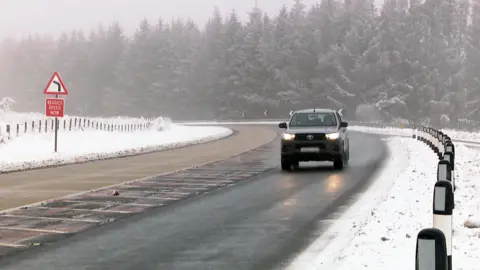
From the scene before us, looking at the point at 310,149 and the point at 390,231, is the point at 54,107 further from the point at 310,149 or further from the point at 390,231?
the point at 390,231

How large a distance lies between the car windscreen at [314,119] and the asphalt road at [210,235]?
583 centimetres

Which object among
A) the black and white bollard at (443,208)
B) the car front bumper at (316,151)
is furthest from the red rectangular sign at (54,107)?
the black and white bollard at (443,208)

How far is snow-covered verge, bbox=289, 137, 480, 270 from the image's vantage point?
22.6 feet

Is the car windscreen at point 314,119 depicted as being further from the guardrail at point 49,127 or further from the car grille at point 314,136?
the guardrail at point 49,127

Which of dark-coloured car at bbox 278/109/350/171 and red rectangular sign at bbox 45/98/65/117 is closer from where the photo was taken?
dark-coloured car at bbox 278/109/350/171

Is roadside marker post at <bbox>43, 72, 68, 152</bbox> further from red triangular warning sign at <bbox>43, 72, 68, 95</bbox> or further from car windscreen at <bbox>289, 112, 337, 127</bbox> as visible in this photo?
car windscreen at <bbox>289, 112, 337, 127</bbox>

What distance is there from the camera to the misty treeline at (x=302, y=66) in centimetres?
8725

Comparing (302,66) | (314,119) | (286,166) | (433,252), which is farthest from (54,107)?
(302,66)

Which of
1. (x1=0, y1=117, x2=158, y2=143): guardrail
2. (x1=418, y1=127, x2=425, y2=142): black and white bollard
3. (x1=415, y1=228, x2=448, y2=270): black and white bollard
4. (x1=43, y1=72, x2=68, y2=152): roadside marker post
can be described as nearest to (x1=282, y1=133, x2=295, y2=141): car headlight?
(x1=43, y1=72, x2=68, y2=152): roadside marker post

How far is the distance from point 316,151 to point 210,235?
10.4 meters

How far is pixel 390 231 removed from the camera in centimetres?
848

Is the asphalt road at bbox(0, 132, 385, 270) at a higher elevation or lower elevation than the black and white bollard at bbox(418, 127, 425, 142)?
lower

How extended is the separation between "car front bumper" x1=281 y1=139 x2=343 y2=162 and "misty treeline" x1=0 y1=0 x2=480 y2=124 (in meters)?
66.8

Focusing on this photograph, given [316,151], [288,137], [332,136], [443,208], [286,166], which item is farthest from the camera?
[286,166]
